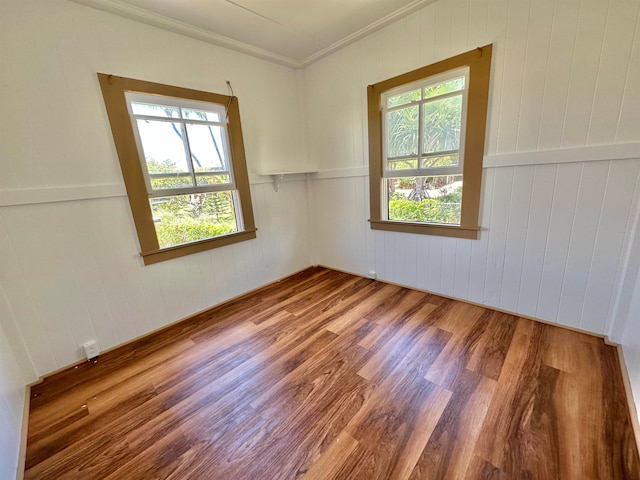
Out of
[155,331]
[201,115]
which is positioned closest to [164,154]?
[201,115]

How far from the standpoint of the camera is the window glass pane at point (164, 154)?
218cm

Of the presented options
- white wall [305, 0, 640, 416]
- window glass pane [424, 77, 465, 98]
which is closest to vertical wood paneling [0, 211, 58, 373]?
white wall [305, 0, 640, 416]

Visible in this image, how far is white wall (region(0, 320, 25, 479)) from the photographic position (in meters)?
1.17

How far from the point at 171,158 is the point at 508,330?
10.4 feet

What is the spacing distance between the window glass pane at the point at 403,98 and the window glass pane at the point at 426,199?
0.72m

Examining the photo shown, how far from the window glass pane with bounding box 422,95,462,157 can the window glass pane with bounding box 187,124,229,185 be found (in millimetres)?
1980

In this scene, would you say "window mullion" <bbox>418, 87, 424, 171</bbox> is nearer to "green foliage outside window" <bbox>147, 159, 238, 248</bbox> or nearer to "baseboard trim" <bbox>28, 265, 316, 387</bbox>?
"green foliage outside window" <bbox>147, 159, 238, 248</bbox>

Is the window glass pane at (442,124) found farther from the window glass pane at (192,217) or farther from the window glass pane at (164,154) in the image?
the window glass pane at (164,154)

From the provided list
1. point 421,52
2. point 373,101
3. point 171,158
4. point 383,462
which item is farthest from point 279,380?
point 421,52

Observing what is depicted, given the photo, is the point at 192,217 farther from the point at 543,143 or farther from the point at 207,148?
the point at 543,143

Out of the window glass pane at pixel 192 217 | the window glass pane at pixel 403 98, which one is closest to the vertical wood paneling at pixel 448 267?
the window glass pane at pixel 403 98

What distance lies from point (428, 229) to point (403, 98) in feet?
4.23

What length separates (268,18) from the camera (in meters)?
2.23

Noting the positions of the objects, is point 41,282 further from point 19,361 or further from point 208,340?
point 208,340
